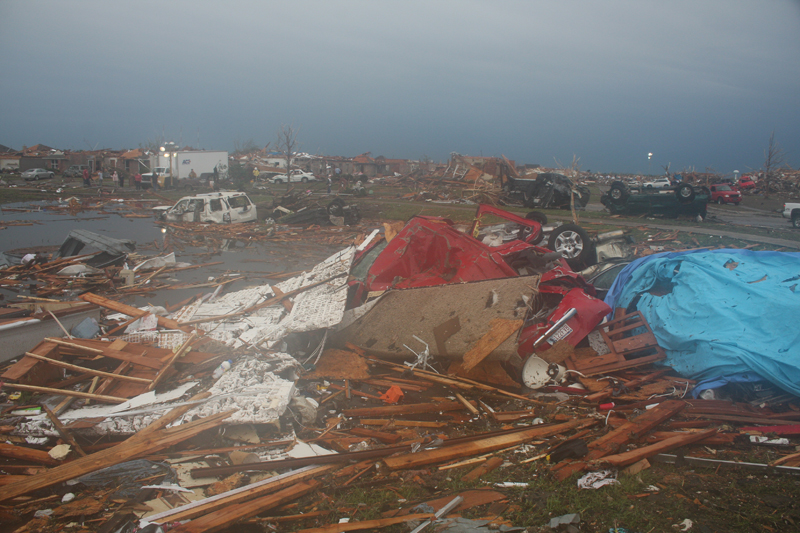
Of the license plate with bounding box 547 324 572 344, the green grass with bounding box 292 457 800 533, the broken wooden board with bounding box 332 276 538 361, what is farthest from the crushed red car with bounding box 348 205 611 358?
the green grass with bounding box 292 457 800 533

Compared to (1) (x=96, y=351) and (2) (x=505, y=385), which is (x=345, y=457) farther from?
(1) (x=96, y=351)

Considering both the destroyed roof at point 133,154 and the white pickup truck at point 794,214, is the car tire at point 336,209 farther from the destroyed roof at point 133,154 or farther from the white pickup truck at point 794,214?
the destroyed roof at point 133,154

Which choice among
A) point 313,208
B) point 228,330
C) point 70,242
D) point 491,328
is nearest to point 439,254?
point 491,328

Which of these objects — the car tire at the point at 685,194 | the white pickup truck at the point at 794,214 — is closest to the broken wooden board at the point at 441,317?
the car tire at the point at 685,194

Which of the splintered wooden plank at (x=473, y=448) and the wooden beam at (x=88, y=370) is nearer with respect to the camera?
Result: the splintered wooden plank at (x=473, y=448)

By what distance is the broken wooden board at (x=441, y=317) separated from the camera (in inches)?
204

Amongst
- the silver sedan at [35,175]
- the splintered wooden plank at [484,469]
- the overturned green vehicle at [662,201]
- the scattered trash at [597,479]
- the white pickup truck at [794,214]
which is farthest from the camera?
the silver sedan at [35,175]

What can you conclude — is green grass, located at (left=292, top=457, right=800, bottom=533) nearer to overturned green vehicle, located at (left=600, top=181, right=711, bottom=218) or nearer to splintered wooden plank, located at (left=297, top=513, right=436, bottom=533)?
splintered wooden plank, located at (left=297, top=513, right=436, bottom=533)

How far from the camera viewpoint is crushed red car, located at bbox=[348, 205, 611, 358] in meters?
5.71

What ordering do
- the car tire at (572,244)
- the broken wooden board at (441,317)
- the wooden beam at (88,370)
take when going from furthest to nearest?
the car tire at (572,244), the broken wooden board at (441,317), the wooden beam at (88,370)

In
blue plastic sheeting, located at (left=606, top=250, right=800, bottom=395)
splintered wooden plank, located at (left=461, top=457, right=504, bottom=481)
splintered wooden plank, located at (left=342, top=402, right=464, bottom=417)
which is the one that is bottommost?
splintered wooden plank, located at (left=342, top=402, right=464, bottom=417)

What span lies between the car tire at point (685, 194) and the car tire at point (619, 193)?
205 cm

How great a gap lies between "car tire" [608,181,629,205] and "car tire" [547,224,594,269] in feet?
41.2

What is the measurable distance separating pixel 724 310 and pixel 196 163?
42500mm
